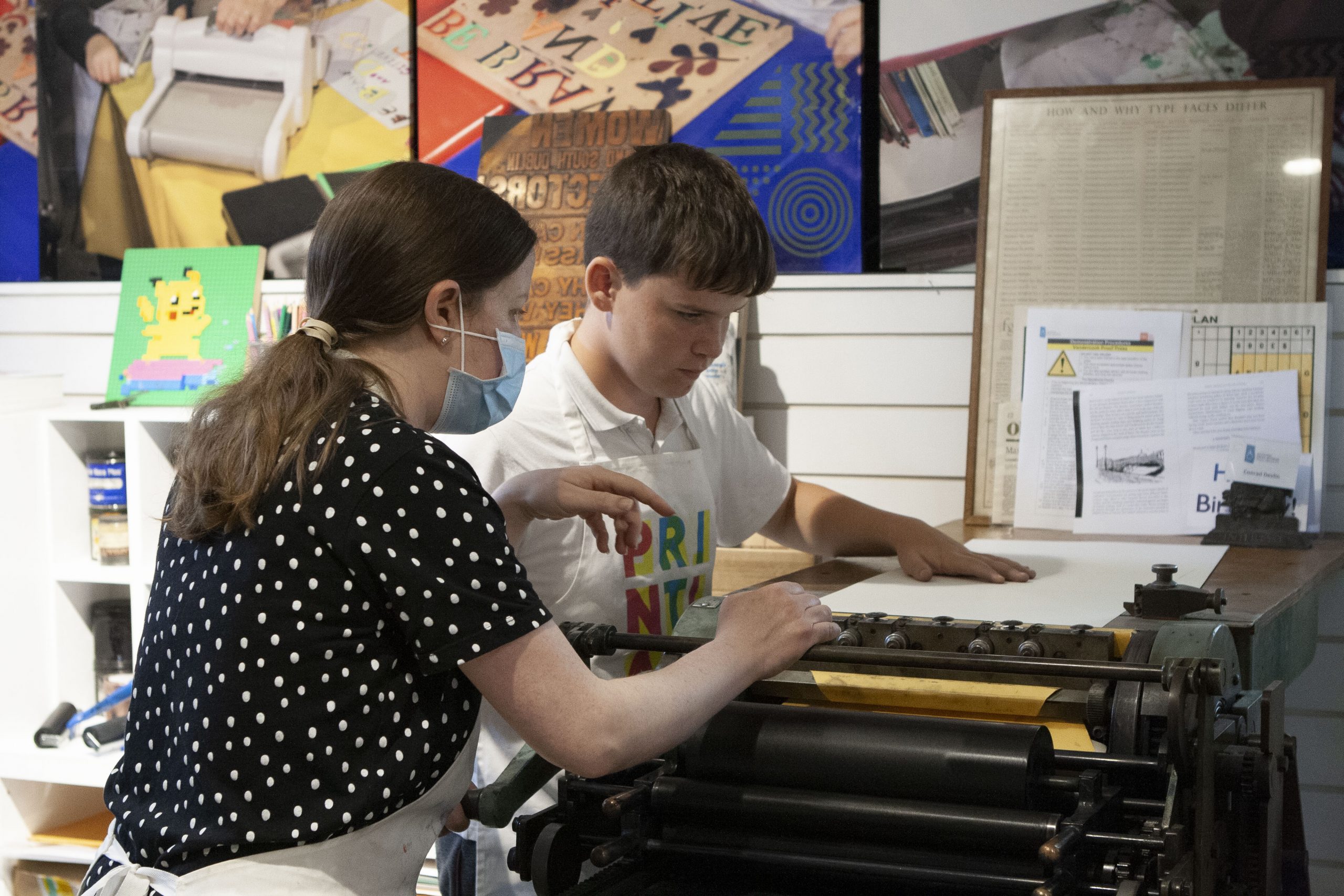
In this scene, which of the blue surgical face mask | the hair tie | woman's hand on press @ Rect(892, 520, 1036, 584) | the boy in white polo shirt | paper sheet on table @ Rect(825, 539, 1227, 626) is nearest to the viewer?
the hair tie

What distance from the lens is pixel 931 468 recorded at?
2742 mm

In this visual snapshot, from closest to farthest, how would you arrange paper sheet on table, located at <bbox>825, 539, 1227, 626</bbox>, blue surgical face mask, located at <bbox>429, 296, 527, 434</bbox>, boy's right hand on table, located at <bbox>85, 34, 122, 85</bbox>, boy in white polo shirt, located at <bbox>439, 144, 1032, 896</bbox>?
blue surgical face mask, located at <bbox>429, 296, 527, 434</bbox>
paper sheet on table, located at <bbox>825, 539, 1227, 626</bbox>
boy in white polo shirt, located at <bbox>439, 144, 1032, 896</bbox>
boy's right hand on table, located at <bbox>85, 34, 122, 85</bbox>

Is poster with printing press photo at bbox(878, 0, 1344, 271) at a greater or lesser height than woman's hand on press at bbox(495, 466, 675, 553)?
greater

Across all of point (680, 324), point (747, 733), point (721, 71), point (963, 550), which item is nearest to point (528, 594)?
point (747, 733)

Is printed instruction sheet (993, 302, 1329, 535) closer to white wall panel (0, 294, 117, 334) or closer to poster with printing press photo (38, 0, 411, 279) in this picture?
poster with printing press photo (38, 0, 411, 279)

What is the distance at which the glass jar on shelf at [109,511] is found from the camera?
3002mm

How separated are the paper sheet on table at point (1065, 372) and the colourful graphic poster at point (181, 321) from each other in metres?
1.78

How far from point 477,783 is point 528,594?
0.74 meters

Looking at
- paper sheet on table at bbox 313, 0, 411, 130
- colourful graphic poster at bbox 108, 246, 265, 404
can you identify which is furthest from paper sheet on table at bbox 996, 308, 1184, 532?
colourful graphic poster at bbox 108, 246, 265, 404

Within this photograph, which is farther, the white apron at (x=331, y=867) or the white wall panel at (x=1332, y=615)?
the white wall panel at (x=1332, y=615)

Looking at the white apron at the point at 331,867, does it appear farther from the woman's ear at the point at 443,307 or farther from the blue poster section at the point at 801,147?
the blue poster section at the point at 801,147

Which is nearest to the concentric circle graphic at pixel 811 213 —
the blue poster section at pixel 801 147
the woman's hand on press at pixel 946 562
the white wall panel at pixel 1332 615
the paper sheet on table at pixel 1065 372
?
the blue poster section at pixel 801 147

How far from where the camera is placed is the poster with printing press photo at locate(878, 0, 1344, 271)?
246 cm

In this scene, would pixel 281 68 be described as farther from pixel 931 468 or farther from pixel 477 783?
pixel 477 783
